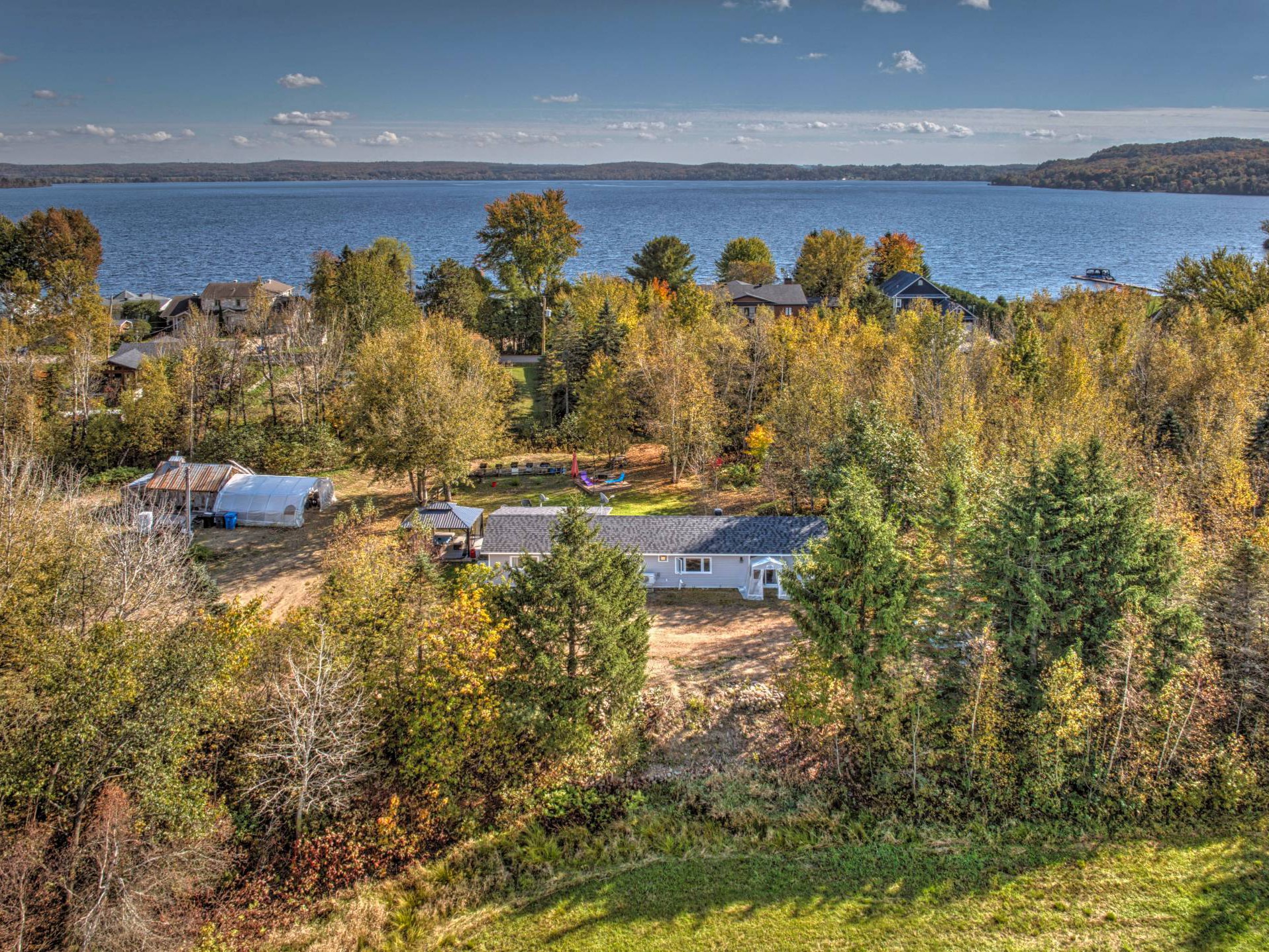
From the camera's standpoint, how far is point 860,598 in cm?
2138

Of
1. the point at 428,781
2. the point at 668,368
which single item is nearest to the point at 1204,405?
the point at 668,368

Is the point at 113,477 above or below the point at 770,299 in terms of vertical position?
below

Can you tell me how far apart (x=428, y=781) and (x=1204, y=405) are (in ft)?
123

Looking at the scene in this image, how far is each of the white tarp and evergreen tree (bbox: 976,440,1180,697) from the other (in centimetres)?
3303

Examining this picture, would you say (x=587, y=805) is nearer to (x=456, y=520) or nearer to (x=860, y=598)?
(x=860, y=598)

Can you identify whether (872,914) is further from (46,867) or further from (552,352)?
(552,352)

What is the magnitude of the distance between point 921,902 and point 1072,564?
32.4ft

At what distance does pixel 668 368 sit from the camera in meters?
44.9

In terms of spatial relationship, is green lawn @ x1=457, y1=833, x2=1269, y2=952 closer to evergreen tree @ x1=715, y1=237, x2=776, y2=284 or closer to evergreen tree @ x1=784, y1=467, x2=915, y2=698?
evergreen tree @ x1=784, y1=467, x2=915, y2=698

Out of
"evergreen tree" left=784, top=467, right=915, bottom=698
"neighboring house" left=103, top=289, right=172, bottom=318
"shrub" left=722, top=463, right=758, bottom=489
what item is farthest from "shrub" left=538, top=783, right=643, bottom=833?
"neighboring house" left=103, top=289, right=172, bottom=318

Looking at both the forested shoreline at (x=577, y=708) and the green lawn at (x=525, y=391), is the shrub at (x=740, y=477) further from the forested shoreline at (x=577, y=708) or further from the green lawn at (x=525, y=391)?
the green lawn at (x=525, y=391)

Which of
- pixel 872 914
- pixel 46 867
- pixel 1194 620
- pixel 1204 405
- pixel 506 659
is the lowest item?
pixel 872 914

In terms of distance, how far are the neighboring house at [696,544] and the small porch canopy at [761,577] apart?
1.1 inches

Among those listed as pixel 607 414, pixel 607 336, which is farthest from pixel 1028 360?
pixel 607 336
